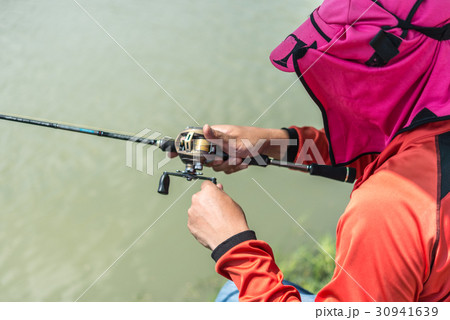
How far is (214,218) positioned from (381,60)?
2.22 feet

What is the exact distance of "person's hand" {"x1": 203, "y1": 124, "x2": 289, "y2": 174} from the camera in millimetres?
1617

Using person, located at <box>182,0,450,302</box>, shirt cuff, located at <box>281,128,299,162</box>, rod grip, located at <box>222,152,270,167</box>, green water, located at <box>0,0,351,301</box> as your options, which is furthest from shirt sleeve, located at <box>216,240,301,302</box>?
green water, located at <box>0,0,351,301</box>

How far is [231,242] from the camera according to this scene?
1.14 meters

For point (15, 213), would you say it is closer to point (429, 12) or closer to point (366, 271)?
point (366, 271)

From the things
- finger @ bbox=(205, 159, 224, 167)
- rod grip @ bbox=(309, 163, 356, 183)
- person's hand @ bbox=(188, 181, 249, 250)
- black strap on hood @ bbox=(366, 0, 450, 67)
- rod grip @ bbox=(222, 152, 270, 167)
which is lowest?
rod grip @ bbox=(309, 163, 356, 183)

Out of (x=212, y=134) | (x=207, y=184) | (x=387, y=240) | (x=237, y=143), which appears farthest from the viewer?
(x=237, y=143)

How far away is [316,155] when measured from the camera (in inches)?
71.6

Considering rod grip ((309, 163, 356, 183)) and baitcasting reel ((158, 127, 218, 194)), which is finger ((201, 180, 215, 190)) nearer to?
baitcasting reel ((158, 127, 218, 194))

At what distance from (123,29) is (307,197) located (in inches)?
88.3

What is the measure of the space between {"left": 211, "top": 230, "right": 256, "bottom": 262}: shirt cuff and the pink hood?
20.1 inches

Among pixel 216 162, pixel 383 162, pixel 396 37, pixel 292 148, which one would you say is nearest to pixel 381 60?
pixel 396 37

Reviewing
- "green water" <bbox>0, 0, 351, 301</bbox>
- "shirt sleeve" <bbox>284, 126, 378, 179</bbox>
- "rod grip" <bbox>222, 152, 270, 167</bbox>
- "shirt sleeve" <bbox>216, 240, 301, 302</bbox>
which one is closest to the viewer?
"shirt sleeve" <bbox>216, 240, 301, 302</bbox>

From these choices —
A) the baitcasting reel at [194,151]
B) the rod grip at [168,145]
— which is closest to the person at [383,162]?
the baitcasting reel at [194,151]

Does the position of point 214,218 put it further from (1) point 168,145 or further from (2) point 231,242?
(1) point 168,145
